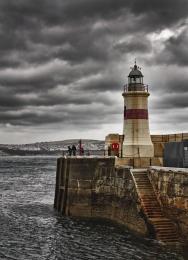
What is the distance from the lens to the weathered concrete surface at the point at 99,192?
25203mm

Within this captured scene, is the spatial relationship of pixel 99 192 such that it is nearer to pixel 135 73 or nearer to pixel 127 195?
pixel 127 195

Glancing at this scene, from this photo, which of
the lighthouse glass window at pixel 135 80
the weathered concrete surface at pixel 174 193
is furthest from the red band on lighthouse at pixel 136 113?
the weathered concrete surface at pixel 174 193

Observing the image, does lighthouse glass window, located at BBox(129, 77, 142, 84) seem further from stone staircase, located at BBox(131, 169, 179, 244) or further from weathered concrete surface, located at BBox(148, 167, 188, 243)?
weathered concrete surface, located at BBox(148, 167, 188, 243)

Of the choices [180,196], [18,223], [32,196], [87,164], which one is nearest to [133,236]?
[180,196]

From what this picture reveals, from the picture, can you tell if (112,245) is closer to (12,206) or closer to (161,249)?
(161,249)

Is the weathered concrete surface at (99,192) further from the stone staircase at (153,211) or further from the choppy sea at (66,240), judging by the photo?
the choppy sea at (66,240)

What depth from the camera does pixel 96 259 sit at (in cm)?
2058

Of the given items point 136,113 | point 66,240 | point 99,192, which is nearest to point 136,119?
point 136,113

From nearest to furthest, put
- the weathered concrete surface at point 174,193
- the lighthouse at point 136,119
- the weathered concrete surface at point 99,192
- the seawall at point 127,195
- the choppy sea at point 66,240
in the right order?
the choppy sea at point 66,240 → the weathered concrete surface at point 174,193 → the seawall at point 127,195 → the weathered concrete surface at point 99,192 → the lighthouse at point 136,119

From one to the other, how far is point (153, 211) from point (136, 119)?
31.6 feet

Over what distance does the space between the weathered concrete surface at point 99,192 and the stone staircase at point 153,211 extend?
15.9 inches

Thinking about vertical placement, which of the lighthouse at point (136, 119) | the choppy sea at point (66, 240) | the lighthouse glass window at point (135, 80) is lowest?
the choppy sea at point (66, 240)

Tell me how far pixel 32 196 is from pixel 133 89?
1913 cm

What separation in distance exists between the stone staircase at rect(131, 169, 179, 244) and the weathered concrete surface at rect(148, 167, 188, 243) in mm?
→ 346
